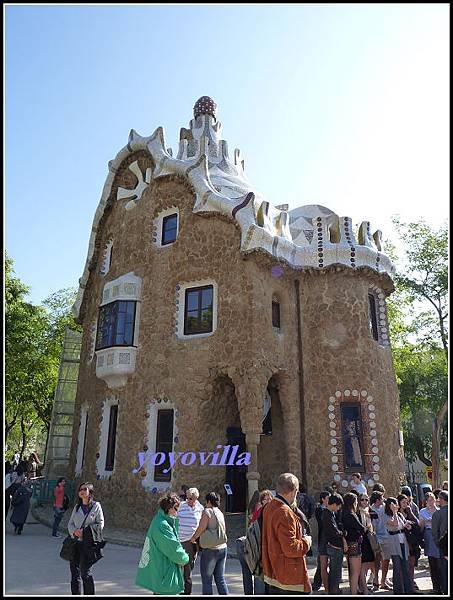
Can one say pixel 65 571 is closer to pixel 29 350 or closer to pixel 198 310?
pixel 198 310

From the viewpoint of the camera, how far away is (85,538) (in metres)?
5.76

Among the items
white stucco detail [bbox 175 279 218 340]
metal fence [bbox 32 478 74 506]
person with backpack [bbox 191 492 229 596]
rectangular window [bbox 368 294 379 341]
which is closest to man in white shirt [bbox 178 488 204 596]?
person with backpack [bbox 191 492 229 596]

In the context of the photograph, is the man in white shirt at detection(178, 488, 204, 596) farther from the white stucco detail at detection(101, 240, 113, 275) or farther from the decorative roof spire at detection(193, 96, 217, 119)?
the decorative roof spire at detection(193, 96, 217, 119)

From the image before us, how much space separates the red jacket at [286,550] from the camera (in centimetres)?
397

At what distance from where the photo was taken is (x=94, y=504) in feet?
19.7

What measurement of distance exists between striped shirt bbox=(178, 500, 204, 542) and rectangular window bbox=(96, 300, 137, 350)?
7749 millimetres

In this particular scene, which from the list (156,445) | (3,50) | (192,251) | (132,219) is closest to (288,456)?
(156,445)

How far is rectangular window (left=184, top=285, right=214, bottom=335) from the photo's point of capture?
42.0 ft

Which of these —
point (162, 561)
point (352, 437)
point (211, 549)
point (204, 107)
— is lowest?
point (211, 549)

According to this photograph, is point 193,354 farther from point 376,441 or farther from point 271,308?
point 376,441

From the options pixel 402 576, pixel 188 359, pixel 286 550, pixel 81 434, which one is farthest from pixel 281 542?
pixel 81 434

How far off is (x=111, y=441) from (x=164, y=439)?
7.12 feet

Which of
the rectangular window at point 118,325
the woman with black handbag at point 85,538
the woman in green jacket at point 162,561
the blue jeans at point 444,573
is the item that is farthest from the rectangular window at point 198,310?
the woman in green jacket at point 162,561

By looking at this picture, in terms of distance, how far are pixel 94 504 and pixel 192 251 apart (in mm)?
8507
